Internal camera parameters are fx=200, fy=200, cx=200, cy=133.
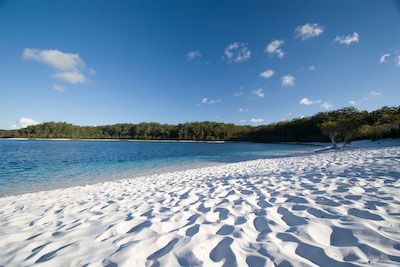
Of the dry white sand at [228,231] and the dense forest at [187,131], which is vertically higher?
the dense forest at [187,131]

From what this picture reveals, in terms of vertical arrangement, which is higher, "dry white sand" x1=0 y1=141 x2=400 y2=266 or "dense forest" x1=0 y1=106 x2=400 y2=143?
"dense forest" x1=0 y1=106 x2=400 y2=143

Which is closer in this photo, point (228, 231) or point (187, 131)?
point (228, 231)

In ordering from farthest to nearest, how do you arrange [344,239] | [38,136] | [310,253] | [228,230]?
[38,136], [228,230], [344,239], [310,253]

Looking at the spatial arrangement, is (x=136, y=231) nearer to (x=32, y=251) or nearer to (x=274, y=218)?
(x=32, y=251)

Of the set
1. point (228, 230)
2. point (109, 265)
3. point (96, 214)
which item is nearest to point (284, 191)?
point (228, 230)

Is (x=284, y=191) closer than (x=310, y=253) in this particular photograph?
No

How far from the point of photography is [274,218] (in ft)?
10.1

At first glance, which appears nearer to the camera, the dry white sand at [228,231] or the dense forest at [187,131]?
the dry white sand at [228,231]

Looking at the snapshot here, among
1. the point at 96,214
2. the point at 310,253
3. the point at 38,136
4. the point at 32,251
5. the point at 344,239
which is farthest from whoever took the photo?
the point at 38,136

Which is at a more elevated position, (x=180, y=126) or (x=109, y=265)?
(x=180, y=126)

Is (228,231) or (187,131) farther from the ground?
(187,131)

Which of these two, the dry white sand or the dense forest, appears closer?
the dry white sand

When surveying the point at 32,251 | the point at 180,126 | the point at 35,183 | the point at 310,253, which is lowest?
the point at 35,183

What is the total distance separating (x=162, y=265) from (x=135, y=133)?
143 m
